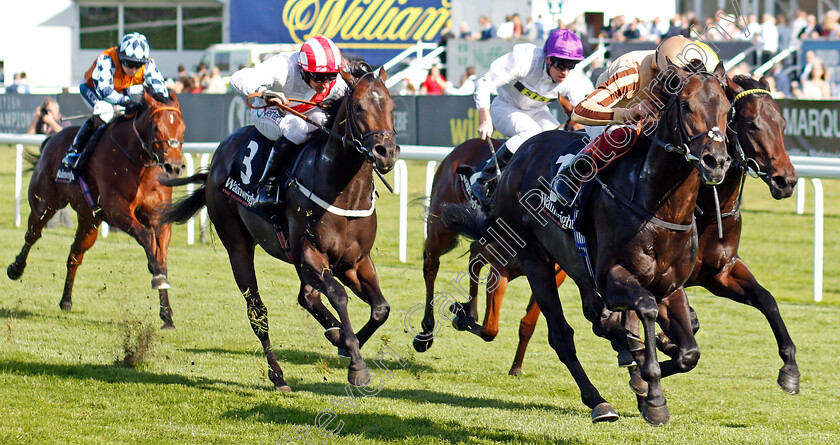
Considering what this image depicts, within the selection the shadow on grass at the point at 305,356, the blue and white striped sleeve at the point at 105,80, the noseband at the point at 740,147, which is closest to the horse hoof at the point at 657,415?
the noseband at the point at 740,147

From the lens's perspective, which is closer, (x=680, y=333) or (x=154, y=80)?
(x=680, y=333)

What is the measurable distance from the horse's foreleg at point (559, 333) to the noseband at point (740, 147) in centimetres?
96

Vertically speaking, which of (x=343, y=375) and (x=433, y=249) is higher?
(x=433, y=249)

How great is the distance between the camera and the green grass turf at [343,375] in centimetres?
439

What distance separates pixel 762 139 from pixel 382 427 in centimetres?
197

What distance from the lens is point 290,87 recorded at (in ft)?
17.5

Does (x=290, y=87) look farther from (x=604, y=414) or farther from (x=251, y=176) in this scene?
(x=604, y=414)

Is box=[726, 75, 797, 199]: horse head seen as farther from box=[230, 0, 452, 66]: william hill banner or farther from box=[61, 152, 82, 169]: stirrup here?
box=[230, 0, 452, 66]: william hill banner

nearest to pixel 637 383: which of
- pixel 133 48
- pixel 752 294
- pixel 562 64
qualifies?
pixel 752 294

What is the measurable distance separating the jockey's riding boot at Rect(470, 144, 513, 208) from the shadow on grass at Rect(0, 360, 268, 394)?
5.32 ft

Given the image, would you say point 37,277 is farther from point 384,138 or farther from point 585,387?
point 585,387

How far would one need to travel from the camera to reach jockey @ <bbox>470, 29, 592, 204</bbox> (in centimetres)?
573

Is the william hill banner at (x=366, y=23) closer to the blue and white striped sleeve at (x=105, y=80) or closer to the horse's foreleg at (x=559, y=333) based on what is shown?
the blue and white striped sleeve at (x=105, y=80)

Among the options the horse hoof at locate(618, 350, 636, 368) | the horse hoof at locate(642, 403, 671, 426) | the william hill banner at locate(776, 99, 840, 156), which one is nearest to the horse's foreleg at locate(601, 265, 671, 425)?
the horse hoof at locate(642, 403, 671, 426)
